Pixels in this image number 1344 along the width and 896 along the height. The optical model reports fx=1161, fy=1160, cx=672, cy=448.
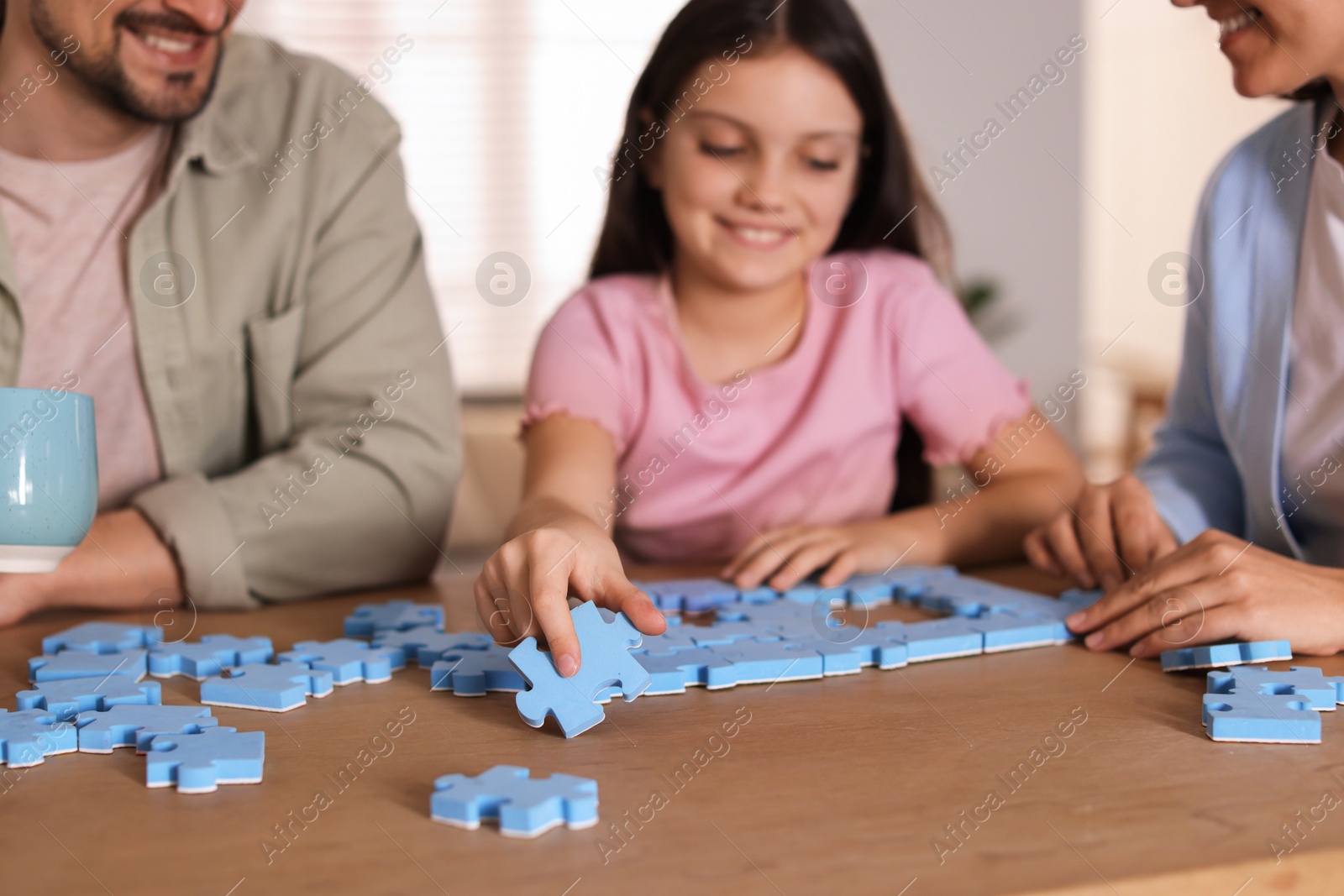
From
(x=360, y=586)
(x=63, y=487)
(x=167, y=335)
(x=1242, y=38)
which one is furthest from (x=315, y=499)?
(x=1242, y=38)

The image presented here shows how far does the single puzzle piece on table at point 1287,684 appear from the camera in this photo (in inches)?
38.8

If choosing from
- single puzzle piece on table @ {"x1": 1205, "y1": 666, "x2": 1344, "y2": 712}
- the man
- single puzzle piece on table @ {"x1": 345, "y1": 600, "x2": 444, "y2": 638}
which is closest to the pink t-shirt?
the man

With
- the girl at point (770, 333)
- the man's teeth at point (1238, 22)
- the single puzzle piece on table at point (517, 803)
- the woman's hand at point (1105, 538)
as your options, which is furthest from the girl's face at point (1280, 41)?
the single puzzle piece on table at point (517, 803)

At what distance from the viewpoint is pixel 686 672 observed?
108cm

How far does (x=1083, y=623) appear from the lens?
1.24 metres

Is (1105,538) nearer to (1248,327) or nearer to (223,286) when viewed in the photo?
(1248,327)

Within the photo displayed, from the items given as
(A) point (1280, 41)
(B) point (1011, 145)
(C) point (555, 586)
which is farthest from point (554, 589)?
(B) point (1011, 145)

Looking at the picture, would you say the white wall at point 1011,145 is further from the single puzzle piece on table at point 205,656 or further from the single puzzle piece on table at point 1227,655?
the single puzzle piece on table at point 205,656

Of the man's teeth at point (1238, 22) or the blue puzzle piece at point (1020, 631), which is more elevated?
the man's teeth at point (1238, 22)

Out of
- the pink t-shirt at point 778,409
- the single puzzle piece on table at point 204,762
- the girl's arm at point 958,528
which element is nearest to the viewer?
the single puzzle piece on table at point 204,762

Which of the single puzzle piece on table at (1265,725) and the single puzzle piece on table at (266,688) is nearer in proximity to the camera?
the single puzzle piece on table at (1265,725)

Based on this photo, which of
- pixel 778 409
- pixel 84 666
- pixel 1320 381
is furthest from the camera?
pixel 778 409

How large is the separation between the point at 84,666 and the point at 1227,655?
1098mm

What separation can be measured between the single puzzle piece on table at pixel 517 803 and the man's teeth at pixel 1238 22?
1.14 meters
